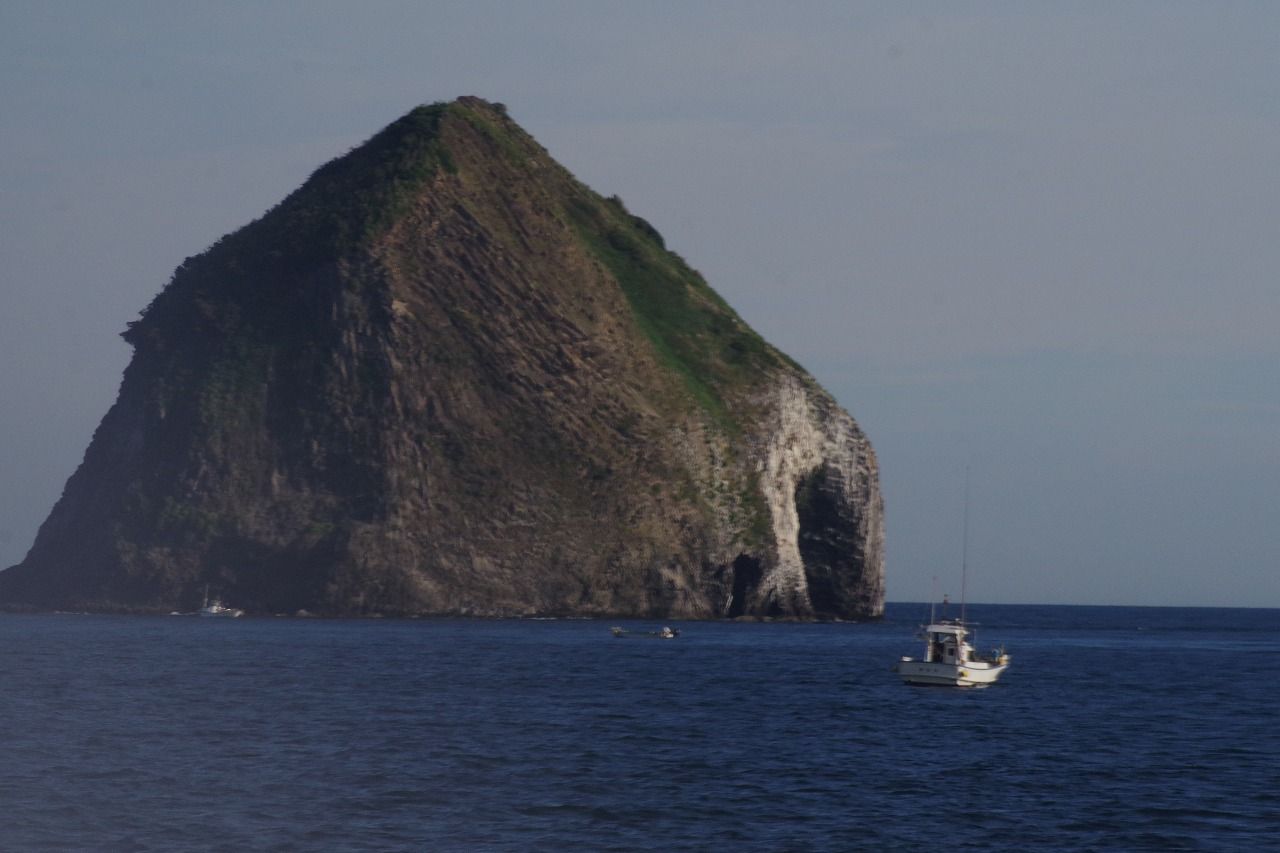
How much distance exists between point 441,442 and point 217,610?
80.9ft

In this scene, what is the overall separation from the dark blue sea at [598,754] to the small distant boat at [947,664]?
168 centimetres

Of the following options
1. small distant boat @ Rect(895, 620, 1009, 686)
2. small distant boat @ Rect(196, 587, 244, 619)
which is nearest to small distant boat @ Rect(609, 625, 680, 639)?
small distant boat @ Rect(196, 587, 244, 619)

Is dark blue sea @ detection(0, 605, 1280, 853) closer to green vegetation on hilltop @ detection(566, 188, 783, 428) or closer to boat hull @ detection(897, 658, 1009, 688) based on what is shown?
boat hull @ detection(897, 658, 1009, 688)

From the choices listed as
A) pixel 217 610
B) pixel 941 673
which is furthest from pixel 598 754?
pixel 217 610

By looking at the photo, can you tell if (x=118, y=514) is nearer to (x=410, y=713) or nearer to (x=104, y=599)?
(x=104, y=599)

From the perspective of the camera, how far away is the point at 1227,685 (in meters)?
95.6

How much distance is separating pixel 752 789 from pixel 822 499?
122310 millimetres

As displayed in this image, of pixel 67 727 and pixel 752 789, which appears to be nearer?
pixel 752 789

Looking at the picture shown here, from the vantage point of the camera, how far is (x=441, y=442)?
150750 mm

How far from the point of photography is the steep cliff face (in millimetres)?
147750

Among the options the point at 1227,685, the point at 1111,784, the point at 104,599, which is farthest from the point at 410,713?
the point at 104,599

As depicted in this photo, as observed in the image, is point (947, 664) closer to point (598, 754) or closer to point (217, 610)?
point (598, 754)

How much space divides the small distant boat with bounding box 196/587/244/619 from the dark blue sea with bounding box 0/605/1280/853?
43.2 meters

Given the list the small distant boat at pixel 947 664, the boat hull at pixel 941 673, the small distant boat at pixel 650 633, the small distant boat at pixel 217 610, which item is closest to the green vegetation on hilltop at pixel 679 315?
the small distant boat at pixel 650 633
